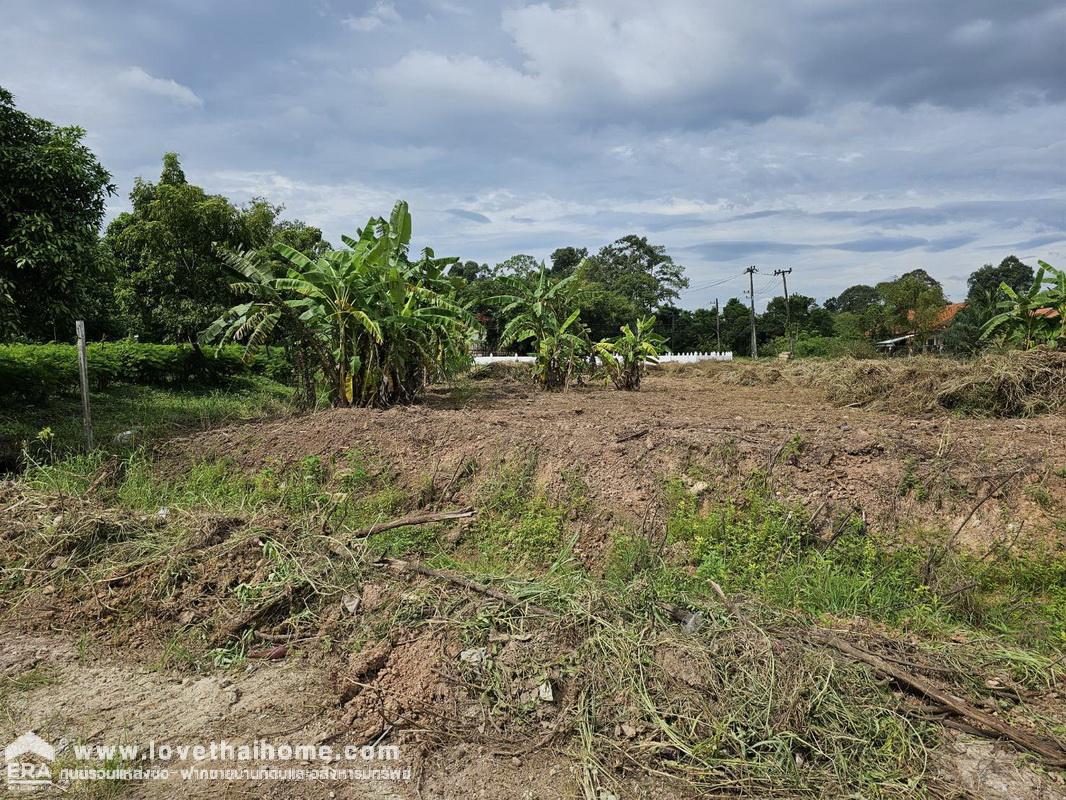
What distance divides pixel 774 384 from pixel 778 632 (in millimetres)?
14023

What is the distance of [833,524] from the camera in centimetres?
491

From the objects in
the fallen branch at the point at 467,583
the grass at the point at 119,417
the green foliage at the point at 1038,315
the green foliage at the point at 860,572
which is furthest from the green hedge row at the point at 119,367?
the green foliage at the point at 1038,315

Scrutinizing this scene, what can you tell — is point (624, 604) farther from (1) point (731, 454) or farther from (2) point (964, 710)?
(1) point (731, 454)

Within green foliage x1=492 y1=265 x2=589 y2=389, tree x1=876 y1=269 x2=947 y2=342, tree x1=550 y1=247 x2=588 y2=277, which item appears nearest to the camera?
green foliage x1=492 y1=265 x2=589 y2=389

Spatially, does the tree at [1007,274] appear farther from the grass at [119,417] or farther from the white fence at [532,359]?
the grass at [119,417]

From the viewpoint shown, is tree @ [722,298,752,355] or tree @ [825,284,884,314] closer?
tree @ [722,298,752,355]

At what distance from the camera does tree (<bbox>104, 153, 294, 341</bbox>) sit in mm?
13477

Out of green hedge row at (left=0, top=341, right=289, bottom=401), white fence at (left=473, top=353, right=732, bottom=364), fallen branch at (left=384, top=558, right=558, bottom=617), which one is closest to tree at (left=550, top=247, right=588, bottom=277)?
white fence at (left=473, top=353, right=732, bottom=364)

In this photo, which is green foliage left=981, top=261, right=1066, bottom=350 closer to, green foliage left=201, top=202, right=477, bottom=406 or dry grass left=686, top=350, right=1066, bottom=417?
dry grass left=686, top=350, right=1066, bottom=417

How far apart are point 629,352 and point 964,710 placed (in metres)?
11.1

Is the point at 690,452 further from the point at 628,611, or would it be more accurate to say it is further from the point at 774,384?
the point at 774,384

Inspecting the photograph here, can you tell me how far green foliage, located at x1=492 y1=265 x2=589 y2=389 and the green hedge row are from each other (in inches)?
205

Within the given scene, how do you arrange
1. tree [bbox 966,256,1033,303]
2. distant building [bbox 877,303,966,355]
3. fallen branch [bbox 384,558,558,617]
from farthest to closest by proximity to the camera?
tree [bbox 966,256,1033,303] → distant building [bbox 877,303,966,355] → fallen branch [bbox 384,558,558,617]

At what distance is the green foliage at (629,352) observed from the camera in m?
13.5
